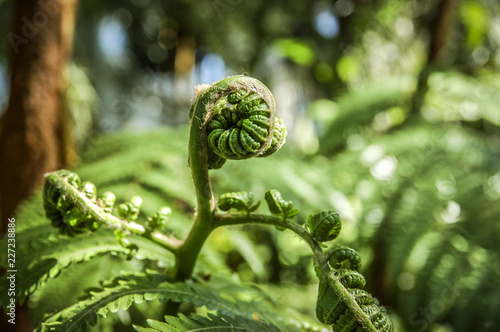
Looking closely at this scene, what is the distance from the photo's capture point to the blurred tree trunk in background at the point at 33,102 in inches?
41.8

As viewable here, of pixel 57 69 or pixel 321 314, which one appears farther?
pixel 57 69

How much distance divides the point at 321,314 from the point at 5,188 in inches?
35.4

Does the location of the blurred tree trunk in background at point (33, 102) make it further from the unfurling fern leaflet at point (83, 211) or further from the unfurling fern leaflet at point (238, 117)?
the unfurling fern leaflet at point (238, 117)

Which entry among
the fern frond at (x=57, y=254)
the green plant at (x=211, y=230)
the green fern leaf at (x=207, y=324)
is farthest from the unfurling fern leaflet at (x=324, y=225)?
the fern frond at (x=57, y=254)

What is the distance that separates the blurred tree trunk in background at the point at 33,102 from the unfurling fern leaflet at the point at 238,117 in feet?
2.44

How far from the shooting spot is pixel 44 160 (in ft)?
3.60

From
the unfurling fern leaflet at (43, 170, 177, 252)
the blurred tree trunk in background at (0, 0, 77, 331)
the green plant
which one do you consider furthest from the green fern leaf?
the blurred tree trunk in background at (0, 0, 77, 331)

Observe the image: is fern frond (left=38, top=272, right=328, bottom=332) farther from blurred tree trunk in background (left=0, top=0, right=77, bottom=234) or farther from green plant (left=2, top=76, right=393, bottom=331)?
blurred tree trunk in background (left=0, top=0, right=77, bottom=234)

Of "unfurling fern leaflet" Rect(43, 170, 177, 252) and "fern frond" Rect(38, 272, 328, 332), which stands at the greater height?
"unfurling fern leaflet" Rect(43, 170, 177, 252)

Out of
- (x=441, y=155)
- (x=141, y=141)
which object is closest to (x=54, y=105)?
(x=141, y=141)

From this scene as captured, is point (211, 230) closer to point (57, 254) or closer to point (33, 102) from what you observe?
point (57, 254)

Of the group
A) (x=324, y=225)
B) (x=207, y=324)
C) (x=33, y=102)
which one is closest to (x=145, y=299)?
(x=207, y=324)

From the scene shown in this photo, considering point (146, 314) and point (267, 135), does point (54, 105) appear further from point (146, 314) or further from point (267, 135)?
point (267, 135)

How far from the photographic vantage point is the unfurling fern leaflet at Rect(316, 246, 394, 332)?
1.50 ft
